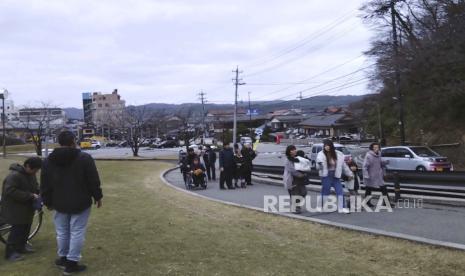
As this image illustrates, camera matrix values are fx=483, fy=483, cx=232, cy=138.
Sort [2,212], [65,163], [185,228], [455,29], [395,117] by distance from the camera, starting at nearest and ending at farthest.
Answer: [65,163], [2,212], [185,228], [455,29], [395,117]

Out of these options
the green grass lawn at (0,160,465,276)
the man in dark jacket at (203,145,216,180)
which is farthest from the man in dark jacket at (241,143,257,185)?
the green grass lawn at (0,160,465,276)

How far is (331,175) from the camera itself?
921 cm

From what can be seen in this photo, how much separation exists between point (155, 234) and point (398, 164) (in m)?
18.4

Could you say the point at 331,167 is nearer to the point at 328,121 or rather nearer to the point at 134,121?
the point at 134,121

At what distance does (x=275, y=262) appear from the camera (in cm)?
582

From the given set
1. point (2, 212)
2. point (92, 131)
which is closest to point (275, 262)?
point (2, 212)

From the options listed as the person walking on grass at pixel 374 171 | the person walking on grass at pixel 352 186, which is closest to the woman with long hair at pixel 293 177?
the person walking on grass at pixel 352 186

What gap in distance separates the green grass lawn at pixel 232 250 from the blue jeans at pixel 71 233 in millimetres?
278

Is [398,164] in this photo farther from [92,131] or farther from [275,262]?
[92,131]

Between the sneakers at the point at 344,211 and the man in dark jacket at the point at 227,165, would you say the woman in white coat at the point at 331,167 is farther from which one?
the man in dark jacket at the point at 227,165

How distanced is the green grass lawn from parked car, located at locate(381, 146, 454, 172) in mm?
15260

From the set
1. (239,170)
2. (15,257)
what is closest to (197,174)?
(239,170)

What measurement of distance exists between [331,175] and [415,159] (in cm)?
1506

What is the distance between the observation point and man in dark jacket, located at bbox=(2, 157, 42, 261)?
20.1 ft
